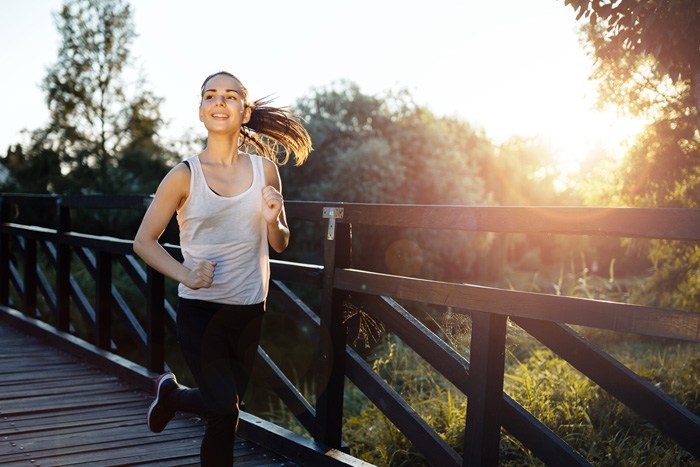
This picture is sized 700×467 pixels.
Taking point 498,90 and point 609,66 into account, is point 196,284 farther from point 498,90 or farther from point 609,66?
point 498,90

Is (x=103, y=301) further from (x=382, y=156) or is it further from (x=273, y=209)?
(x=382, y=156)

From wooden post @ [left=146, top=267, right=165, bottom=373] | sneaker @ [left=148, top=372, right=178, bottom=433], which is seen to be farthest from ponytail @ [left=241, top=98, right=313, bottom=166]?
wooden post @ [left=146, top=267, right=165, bottom=373]

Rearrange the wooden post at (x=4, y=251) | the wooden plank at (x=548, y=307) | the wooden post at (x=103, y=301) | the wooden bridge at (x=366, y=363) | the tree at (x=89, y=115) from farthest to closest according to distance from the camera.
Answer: the tree at (x=89, y=115) < the wooden post at (x=4, y=251) < the wooden post at (x=103, y=301) < the wooden bridge at (x=366, y=363) < the wooden plank at (x=548, y=307)

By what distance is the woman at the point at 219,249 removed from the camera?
2629 mm

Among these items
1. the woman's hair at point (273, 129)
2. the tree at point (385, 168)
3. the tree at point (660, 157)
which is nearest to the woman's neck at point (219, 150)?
the woman's hair at point (273, 129)

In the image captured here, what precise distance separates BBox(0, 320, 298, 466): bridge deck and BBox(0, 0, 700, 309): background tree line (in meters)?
4.93

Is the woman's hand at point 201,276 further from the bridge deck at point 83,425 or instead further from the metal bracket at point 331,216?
the bridge deck at point 83,425

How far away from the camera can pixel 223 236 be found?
2701 millimetres

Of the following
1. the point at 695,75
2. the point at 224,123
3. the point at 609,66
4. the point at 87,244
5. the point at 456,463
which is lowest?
the point at 456,463

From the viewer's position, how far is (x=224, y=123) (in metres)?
2.79

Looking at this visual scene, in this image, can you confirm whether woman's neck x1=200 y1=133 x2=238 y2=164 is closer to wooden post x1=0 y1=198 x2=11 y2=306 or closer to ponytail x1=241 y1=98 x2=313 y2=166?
ponytail x1=241 y1=98 x2=313 y2=166

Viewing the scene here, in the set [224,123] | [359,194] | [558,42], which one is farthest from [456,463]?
[359,194]

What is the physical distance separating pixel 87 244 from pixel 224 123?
3.09 metres

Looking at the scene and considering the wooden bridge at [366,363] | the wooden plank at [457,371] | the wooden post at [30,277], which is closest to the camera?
the wooden bridge at [366,363]
